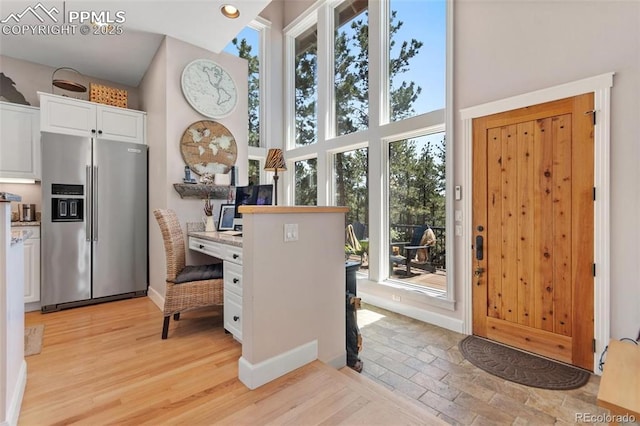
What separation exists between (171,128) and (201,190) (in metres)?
0.75

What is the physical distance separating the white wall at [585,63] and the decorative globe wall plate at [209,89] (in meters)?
2.72

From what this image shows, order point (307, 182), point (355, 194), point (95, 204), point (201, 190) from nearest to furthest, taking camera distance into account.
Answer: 1. point (201, 190)
2. point (95, 204)
3. point (355, 194)
4. point (307, 182)

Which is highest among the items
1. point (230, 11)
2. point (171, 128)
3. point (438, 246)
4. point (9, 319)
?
point (230, 11)

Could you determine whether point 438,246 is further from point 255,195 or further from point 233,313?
point 233,313

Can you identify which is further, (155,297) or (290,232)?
(155,297)

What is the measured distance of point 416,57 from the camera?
11.5ft

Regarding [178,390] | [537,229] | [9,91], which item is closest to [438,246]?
[537,229]

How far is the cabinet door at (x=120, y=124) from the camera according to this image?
3.65m

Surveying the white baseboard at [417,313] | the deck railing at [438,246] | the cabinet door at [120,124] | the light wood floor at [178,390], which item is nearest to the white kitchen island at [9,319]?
the light wood floor at [178,390]

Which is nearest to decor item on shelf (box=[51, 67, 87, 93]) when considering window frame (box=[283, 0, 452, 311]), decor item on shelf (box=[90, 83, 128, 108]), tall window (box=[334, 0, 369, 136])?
decor item on shelf (box=[90, 83, 128, 108])

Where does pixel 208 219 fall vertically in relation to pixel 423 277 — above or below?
above

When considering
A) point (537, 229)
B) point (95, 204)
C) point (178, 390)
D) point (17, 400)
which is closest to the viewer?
point (17, 400)

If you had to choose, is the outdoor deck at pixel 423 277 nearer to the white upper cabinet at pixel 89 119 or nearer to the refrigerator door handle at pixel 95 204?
the refrigerator door handle at pixel 95 204

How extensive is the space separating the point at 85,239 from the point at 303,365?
307 cm
